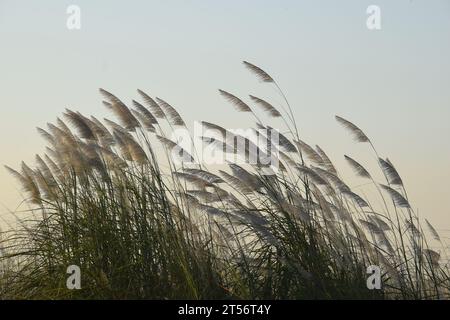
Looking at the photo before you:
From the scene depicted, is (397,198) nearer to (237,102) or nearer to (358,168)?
(358,168)

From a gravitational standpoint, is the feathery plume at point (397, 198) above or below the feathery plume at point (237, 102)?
below

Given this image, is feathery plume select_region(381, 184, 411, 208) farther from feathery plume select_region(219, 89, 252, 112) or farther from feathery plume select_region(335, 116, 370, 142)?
feathery plume select_region(219, 89, 252, 112)

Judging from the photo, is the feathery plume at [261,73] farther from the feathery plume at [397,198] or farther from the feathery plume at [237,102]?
the feathery plume at [397,198]

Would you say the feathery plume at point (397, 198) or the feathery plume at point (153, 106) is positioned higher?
the feathery plume at point (153, 106)

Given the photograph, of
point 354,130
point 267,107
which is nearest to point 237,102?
point 267,107

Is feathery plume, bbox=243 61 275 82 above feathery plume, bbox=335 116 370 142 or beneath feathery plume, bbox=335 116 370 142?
above

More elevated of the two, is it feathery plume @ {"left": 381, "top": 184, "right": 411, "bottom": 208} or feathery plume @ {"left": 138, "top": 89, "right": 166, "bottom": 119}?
feathery plume @ {"left": 138, "top": 89, "right": 166, "bottom": 119}

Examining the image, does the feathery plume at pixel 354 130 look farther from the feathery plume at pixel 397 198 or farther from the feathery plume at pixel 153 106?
the feathery plume at pixel 153 106

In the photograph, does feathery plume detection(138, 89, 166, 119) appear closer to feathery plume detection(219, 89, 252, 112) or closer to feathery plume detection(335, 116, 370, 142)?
feathery plume detection(219, 89, 252, 112)

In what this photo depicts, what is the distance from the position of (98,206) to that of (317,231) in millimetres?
1376

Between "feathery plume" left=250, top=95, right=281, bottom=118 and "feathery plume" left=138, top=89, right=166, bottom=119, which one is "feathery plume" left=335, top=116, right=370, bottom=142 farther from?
"feathery plume" left=138, top=89, right=166, bottom=119

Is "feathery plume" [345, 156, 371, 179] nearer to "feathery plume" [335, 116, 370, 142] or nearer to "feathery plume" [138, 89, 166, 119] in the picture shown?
"feathery plume" [335, 116, 370, 142]

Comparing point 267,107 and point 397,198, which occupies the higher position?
point 267,107
